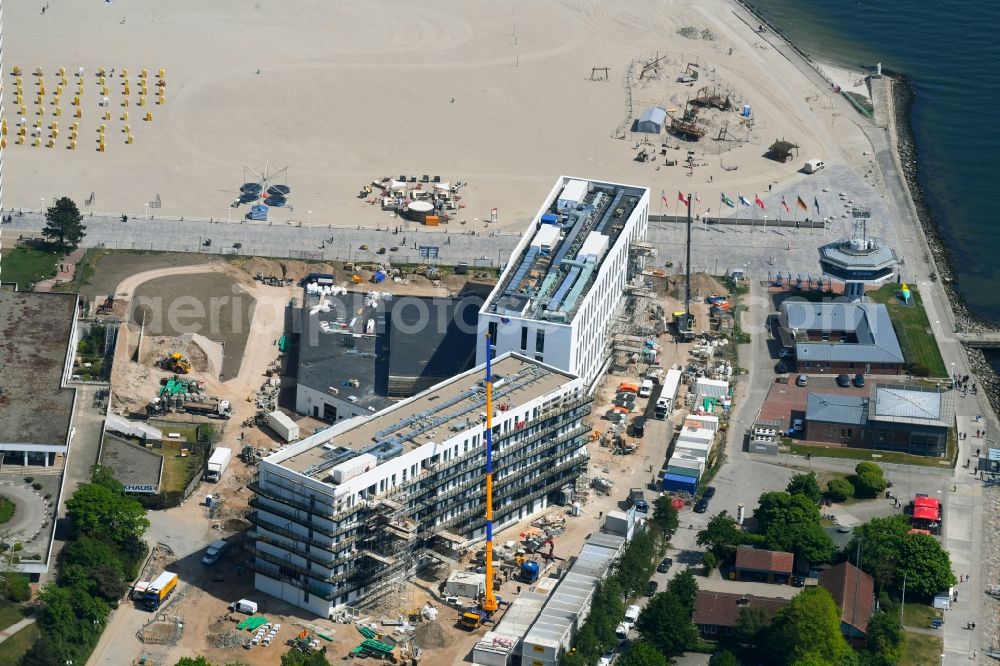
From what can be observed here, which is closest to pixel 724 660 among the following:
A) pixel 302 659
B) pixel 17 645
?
pixel 302 659

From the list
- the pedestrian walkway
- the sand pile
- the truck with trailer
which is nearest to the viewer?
the pedestrian walkway

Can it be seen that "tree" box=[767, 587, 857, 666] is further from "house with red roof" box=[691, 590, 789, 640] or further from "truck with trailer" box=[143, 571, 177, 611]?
"truck with trailer" box=[143, 571, 177, 611]

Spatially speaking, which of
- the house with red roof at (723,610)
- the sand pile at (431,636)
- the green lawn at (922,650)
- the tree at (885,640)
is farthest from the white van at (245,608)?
the green lawn at (922,650)

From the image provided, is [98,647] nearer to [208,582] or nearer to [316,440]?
[208,582]

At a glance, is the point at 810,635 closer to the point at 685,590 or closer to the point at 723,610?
the point at 723,610

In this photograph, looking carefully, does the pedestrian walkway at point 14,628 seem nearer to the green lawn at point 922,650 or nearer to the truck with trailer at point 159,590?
the truck with trailer at point 159,590

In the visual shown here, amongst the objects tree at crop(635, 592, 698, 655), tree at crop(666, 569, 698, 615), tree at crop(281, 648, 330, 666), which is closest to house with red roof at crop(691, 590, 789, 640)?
tree at crop(666, 569, 698, 615)
